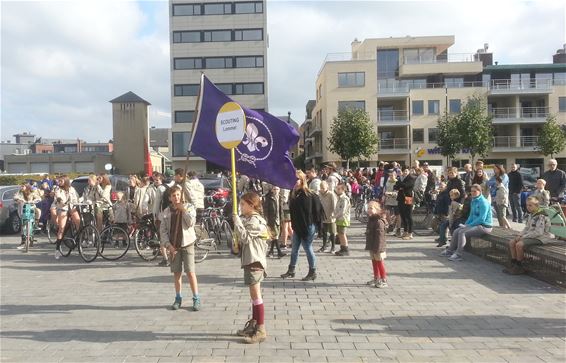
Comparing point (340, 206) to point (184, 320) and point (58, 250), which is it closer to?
point (184, 320)

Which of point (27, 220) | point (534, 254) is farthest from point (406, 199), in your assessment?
point (27, 220)

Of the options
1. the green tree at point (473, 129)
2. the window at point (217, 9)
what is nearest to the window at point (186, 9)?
the window at point (217, 9)

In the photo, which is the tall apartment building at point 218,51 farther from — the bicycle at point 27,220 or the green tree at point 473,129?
the bicycle at point 27,220

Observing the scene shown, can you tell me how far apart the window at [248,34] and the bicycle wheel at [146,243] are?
167 feet

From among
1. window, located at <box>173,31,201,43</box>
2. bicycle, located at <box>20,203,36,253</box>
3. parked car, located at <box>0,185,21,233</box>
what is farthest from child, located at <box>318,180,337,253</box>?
window, located at <box>173,31,201,43</box>

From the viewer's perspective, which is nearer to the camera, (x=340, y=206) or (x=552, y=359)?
(x=552, y=359)

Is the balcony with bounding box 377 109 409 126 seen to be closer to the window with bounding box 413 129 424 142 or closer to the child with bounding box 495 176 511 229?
the window with bounding box 413 129 424 142

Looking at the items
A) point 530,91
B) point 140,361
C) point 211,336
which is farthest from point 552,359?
point 530,91

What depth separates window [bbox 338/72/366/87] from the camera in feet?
170

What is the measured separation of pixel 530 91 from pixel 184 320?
55617mm

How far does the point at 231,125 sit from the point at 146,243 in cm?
495

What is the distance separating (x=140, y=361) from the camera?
4.97 meters

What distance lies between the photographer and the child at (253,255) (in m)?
5.60

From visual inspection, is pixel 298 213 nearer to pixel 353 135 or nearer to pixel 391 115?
pixel 353 135
